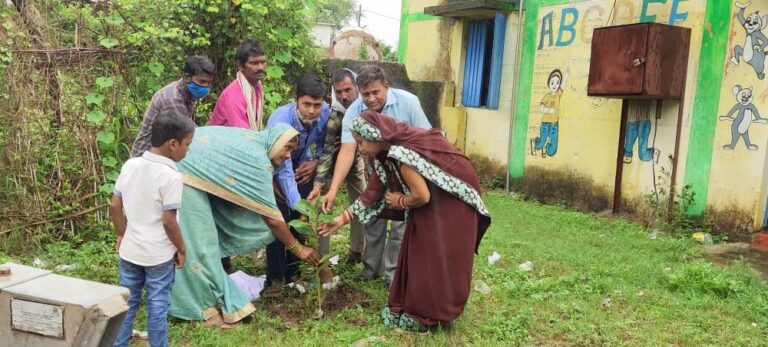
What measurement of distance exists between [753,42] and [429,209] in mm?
4526

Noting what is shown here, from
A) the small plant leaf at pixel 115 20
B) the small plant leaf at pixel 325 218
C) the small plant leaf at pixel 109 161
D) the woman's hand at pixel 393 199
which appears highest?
the small plant leaf at pixel 115 20

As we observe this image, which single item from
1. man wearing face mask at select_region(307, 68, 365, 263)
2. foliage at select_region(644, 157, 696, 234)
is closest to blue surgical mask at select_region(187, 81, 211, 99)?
man wearing face mask at select_region(307, 68, 365, 263)

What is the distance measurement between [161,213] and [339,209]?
14.3 feet

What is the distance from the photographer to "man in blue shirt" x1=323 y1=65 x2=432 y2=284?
3.91 m

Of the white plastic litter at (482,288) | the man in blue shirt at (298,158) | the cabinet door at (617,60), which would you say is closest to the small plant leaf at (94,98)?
the man in blue shirt at (298,158)

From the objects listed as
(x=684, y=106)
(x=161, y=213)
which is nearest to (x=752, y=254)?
(x=684, y=106)

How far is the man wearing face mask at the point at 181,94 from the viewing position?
4074 millimetres

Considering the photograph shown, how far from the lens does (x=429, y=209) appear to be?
342cm

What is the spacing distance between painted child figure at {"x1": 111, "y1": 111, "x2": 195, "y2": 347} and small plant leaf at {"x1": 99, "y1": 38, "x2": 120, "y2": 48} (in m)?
2.99

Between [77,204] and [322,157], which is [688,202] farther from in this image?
[77,204]

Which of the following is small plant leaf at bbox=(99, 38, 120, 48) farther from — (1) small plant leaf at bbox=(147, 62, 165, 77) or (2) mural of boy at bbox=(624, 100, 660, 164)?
(2) mural of boy at bbox=(624, 100, 660, 164)

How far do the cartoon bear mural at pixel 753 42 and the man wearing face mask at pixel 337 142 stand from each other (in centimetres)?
418

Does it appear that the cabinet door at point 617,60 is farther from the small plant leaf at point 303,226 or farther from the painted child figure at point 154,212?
the painted child figure at point 154,212

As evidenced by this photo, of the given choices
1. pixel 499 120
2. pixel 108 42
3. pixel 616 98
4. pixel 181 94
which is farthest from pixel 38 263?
pixel 499 120
